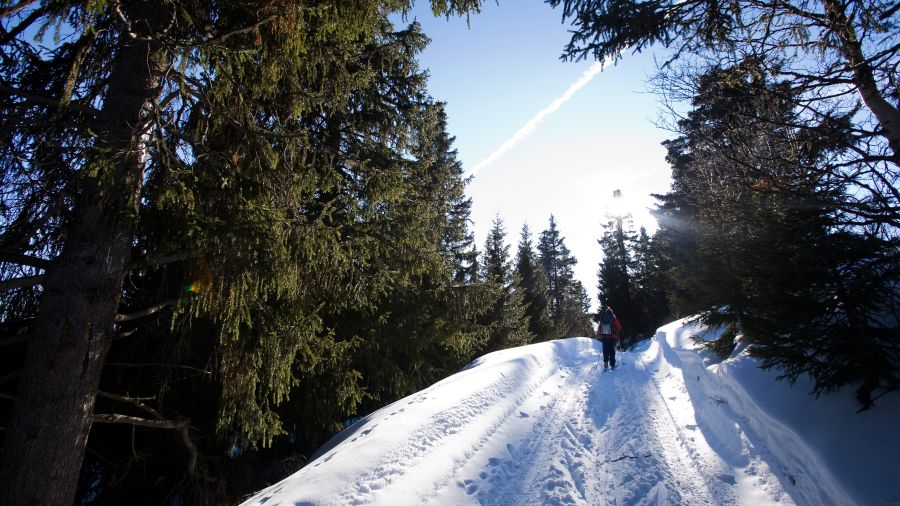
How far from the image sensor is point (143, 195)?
3.47 m

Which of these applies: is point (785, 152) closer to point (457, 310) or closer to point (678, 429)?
point (678, 429)

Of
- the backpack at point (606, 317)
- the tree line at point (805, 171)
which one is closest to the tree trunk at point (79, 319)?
the tree line at point (805, 171)

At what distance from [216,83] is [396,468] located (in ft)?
15.6

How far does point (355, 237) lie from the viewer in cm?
595

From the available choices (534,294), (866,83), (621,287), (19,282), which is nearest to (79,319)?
(19,282)

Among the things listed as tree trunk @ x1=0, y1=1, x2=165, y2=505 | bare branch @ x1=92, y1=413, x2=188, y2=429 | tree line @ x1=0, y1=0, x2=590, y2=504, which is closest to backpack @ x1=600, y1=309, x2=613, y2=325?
tree line @ x1=0, y1=0, x2=590, y2=504

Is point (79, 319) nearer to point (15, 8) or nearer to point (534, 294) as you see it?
point (15, 8)

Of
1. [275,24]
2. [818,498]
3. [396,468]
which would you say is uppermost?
[275,24]

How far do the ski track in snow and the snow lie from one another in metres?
0.02

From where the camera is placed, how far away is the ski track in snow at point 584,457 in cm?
397

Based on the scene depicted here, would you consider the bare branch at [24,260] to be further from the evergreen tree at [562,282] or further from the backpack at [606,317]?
the evergreen tree at [562,282]

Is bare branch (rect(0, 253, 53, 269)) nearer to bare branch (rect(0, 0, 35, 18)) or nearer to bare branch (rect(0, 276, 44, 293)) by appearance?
bare branch (rect(0, 276, 44, 293))

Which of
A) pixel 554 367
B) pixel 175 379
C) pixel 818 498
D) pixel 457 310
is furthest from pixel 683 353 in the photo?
pixel 175 379

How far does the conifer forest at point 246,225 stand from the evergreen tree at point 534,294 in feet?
55.9
